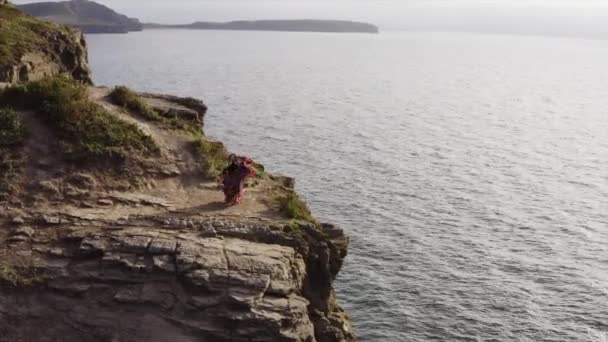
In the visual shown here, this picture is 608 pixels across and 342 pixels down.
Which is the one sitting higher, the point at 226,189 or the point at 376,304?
the point at 226,189

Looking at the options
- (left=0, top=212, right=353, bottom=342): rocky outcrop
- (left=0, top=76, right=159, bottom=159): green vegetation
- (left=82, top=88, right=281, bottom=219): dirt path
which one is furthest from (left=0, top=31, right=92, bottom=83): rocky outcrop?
(left=0, top=212, right=353, bottom=342): rocky outcrop

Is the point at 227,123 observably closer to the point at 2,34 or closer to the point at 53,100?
the point at 2,34

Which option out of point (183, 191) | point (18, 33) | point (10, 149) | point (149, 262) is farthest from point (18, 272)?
point (18, 33)

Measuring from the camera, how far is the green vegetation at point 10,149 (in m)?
25.2

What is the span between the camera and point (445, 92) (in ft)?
452

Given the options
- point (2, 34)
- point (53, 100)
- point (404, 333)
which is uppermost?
point (2, 34)

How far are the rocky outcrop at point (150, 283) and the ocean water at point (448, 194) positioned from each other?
1666 cm

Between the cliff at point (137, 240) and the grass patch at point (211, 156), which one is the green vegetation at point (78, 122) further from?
the grass patch at point (211, 156)

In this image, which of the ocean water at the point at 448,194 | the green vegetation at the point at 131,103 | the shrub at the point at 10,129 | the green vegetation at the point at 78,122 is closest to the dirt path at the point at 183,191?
the green vegetation at the point at 131,103

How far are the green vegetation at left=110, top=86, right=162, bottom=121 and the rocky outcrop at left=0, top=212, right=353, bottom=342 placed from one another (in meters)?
9.93

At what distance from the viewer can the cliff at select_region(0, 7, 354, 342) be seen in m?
21.2

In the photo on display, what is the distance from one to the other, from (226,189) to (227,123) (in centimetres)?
6526

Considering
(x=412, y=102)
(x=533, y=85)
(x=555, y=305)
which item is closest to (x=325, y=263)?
(x=555, y=305)

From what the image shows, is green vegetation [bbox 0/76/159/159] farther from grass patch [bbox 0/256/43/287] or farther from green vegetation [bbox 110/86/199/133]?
grass patch [bbox 0/256/43/287]
